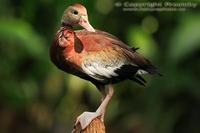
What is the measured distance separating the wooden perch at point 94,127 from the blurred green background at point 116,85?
1.14 meters

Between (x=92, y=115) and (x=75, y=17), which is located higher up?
(x=75, y=17)

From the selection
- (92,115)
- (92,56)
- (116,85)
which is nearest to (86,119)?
(92,115)

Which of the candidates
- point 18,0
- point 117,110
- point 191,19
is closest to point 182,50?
point 191,19

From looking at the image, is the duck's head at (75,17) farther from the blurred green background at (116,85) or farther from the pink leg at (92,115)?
the blurred green background at (116,85)

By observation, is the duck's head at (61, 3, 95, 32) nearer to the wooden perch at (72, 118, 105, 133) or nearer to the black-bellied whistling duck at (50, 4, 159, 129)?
the black-bellied whistling duck at (50, 4, 159, 129)

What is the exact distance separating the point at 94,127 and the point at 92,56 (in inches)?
5.5

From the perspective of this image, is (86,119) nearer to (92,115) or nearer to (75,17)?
(92,115)

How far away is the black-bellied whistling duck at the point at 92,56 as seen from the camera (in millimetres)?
1401

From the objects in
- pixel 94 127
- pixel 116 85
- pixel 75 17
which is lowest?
pixel 116 85

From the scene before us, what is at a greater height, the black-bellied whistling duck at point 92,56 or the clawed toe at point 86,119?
the black-bellied whistling duck at point 92,56

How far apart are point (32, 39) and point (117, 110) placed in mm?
456

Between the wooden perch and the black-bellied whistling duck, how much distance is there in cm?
2

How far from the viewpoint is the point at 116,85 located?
2627mm

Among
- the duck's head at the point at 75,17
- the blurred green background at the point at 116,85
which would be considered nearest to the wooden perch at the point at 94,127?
the duck's head at the point at 75,17
